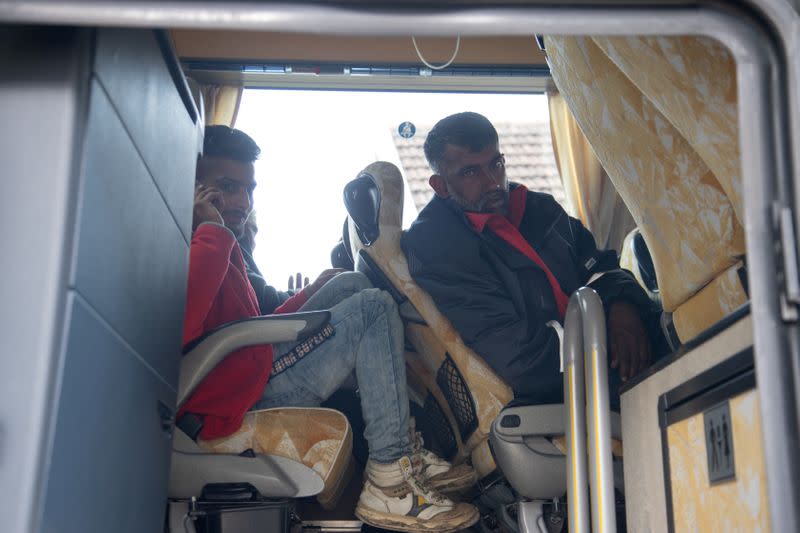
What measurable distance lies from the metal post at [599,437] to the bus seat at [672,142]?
0.52 ft

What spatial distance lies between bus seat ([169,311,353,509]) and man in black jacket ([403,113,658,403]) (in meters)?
0.29

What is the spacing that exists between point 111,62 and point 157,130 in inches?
10.7

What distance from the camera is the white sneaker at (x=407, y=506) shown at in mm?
1722

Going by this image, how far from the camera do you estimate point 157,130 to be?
123 cm

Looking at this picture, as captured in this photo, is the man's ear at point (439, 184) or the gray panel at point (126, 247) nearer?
the gray panel at point (126, 247)

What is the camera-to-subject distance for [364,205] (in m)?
1.94

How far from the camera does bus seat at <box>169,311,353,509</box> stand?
5.43 feet

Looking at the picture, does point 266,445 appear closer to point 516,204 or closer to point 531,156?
point 516,204

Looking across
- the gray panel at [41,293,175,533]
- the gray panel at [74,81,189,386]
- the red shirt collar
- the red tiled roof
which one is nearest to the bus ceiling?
the red tiled roof

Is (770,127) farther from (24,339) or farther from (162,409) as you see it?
(162,409)

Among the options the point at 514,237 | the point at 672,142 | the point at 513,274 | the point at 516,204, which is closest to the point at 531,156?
the point at 516,204

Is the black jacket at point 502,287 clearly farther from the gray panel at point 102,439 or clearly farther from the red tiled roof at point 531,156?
the red tiled roof at point 531,156

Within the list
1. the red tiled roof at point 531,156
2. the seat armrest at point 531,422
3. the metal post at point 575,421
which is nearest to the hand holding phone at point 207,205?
the seat armrest at point 531,422

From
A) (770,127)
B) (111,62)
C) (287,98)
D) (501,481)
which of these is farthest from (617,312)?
(287,98)
